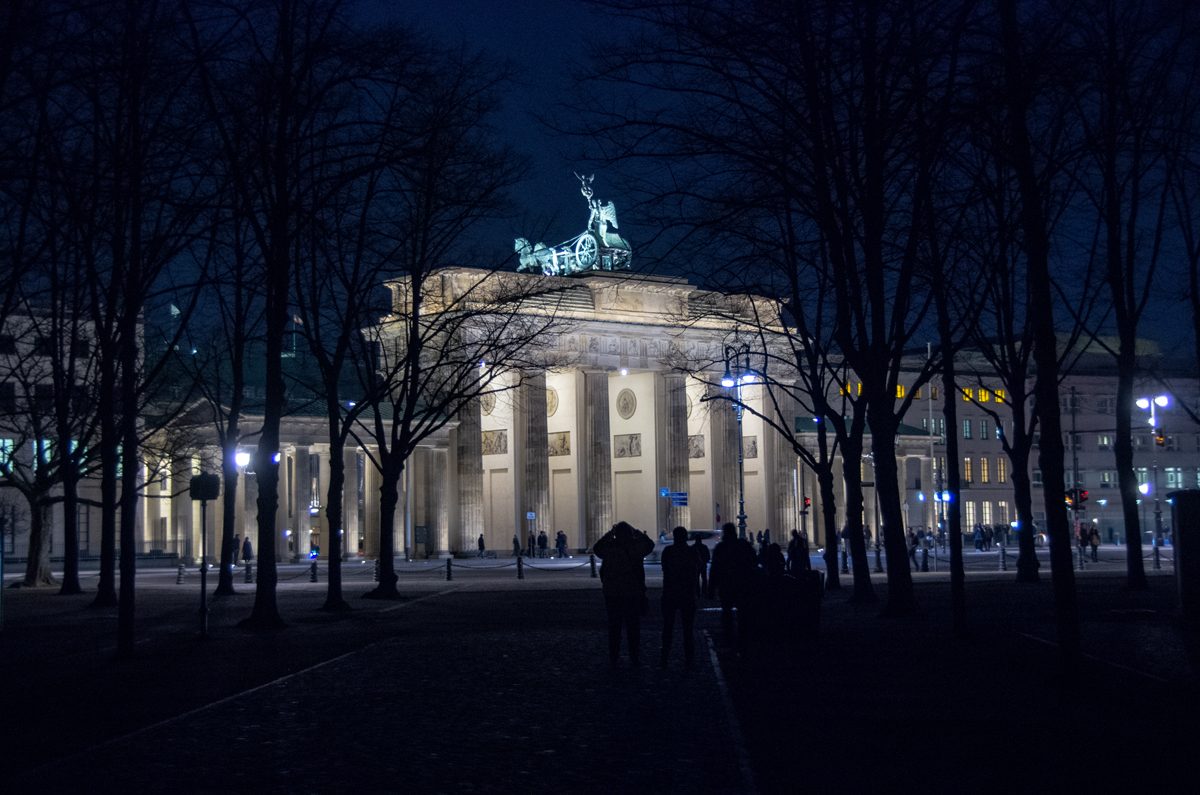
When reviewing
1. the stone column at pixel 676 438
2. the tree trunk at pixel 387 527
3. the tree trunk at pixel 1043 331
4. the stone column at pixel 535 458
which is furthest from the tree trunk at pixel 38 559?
the stone column at pixel 676 438

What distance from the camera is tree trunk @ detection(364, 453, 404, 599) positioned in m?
45.4

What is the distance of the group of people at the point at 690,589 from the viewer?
74.6 ft

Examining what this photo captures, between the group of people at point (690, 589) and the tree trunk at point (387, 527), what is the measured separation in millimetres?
18643

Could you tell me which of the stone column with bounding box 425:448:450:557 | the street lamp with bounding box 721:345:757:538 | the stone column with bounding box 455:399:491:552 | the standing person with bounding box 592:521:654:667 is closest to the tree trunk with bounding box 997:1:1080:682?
the standing person with bounding box 592:521:654:667

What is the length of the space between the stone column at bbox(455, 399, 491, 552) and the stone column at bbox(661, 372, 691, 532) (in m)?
13.6

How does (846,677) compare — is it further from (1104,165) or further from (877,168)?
(1104,165)

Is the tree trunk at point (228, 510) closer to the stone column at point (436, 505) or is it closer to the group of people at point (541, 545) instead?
the stone column at point (436, 505)

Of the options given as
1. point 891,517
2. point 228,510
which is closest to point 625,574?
point 891,517

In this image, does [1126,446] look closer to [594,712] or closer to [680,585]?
[680,585]

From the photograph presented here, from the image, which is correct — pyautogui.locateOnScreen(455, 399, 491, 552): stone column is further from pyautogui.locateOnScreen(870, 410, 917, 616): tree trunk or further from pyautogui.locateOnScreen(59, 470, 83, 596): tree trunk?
pyautogui.locateOnScreen(870, 410, 917, 616): tree trunk

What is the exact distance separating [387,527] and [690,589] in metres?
24.1

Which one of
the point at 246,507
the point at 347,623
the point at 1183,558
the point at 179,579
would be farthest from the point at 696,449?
the point at 1183,558

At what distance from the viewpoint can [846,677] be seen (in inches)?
811

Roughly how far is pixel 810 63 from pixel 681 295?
79537 millimetres
